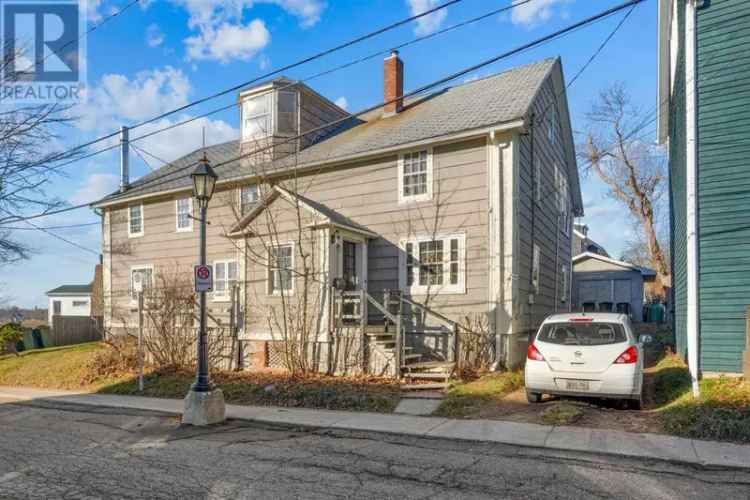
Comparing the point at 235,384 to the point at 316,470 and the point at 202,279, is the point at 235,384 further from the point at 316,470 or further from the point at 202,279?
the point at 316,470

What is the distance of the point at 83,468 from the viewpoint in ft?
20.4

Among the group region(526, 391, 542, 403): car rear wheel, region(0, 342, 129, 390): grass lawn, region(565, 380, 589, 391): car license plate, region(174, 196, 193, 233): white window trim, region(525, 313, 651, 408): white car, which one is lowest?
region(0, 342, 129, 390): grass lawn

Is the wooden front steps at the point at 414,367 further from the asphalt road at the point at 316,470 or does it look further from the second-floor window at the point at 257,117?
the second-floor window at the point at 257,117

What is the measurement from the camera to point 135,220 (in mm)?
19656

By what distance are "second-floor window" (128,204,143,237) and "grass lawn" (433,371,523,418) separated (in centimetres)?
1431

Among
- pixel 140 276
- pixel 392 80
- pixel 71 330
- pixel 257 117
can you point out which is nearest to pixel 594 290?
pixel 392 80

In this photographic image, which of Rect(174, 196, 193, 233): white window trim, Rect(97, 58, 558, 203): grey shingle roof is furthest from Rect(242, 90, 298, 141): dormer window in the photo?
Rect(174, 196, 193, 233): white window trim

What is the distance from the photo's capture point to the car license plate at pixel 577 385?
816cm

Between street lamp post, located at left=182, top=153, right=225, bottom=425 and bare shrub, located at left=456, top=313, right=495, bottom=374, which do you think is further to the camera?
bare shrub, located at left=456, top=313, right=495, bottom=374

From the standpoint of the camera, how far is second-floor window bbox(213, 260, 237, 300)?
16.5 meters

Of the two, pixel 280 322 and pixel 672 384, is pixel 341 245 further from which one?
pixel 672 384

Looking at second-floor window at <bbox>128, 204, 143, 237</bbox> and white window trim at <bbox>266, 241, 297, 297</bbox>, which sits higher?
second-floor window at <bbox>128, 204, 143, 237</bbox>

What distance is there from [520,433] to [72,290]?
145 feet

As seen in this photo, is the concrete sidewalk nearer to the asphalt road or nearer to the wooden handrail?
the asphalt road
